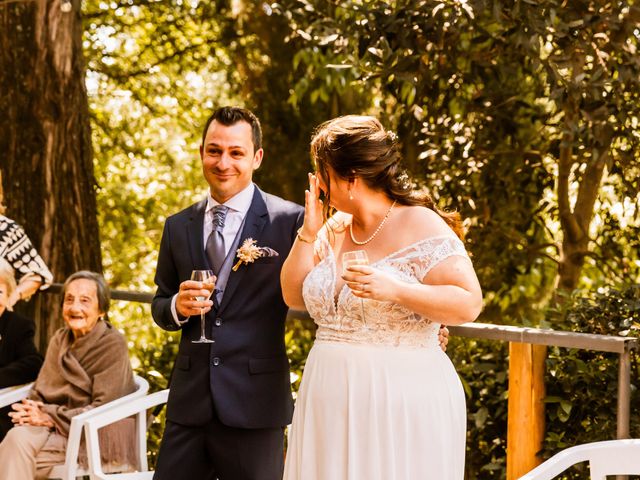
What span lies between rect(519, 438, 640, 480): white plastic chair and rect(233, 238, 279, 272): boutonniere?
41.0 inches

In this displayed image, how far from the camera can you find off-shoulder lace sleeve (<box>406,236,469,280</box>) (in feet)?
9.51

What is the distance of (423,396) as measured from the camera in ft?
9.66

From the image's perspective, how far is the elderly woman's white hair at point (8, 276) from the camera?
514cm

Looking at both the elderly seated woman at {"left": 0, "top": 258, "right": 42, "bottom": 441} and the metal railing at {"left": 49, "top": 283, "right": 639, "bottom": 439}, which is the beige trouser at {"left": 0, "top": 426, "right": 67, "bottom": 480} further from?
the metal railing at {"left": 49, "top": 283, "right": 639, "bottom": 439}

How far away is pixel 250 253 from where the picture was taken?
10.7 ft

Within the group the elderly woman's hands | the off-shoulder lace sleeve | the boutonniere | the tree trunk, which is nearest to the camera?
the off-shoulder lace sleeve

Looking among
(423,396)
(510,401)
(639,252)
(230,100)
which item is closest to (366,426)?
(423,396)

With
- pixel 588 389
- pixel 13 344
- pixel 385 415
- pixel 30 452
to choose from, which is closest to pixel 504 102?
pixel 588 389

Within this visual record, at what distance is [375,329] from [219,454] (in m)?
0.69

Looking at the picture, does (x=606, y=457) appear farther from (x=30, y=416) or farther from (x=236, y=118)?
(x=30, y=416)

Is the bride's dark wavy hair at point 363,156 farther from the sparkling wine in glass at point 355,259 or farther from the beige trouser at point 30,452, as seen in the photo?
the beige trouser at point 30,452

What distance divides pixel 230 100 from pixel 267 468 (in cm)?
885

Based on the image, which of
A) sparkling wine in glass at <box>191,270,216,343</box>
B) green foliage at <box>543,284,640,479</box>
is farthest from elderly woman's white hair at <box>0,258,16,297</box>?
green foliage at <box>543,284,640,479</box>

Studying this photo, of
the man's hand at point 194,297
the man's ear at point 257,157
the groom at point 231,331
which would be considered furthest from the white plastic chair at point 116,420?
the man's ear at point 257,157
